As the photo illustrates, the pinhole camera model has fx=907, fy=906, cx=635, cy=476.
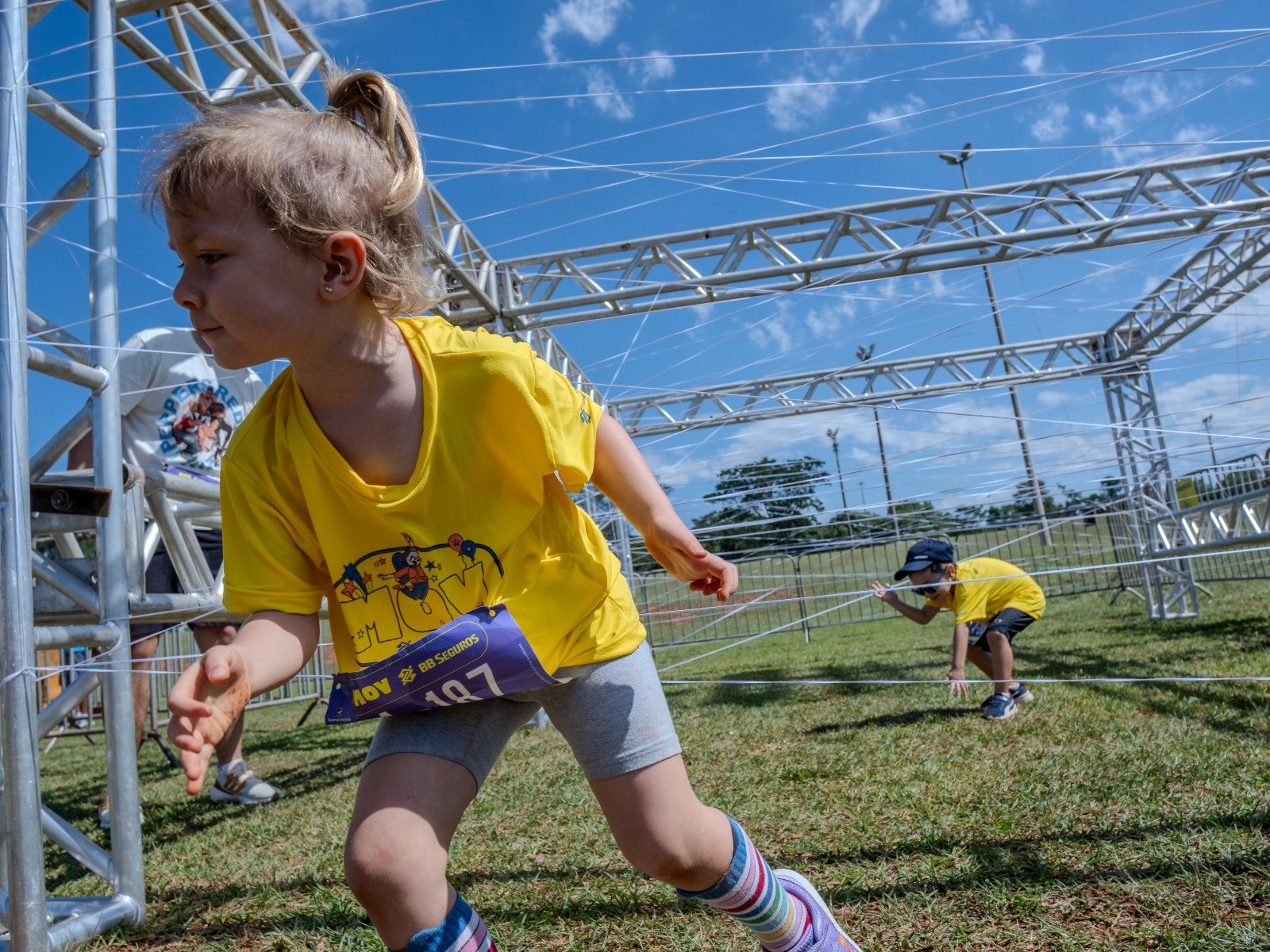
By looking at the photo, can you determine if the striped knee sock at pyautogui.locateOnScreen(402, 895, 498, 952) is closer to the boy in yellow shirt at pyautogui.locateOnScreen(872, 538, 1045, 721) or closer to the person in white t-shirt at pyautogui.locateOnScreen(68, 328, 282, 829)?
the person in white t-shirt at pyautogui.locateOnScreen(68, 328, 282, 829)

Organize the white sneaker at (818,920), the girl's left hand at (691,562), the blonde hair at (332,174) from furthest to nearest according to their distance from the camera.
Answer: the white sneaker at (818,920) → the girl's left hand at (691,562) → the blonde hair at (332,174)

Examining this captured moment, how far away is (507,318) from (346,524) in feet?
19.7

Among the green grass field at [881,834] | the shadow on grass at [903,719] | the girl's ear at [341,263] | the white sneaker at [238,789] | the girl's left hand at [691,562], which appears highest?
the girl's ear at [341,263]

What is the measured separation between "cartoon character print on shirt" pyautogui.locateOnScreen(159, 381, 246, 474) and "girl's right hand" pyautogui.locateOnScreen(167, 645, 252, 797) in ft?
9.00

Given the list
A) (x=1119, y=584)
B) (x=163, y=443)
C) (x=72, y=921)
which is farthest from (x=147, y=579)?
(x=1119, y=584)

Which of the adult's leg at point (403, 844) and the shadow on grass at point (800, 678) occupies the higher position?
the adult's leg at point (403, 844)

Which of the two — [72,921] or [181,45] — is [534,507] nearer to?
[72,921]

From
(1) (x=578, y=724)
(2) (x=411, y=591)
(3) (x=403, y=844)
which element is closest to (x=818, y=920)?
(1) (x=578, y=724)

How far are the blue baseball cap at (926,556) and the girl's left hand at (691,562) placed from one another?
166 inches

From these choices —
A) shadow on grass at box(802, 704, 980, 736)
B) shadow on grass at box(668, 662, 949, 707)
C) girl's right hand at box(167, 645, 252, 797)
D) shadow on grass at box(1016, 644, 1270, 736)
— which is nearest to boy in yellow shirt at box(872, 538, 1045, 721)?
shadow on grass at box(802, 704, 980, 736)

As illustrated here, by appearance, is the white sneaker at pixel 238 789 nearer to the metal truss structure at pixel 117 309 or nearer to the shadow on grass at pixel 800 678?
the metal truss structure at pixel 117 309

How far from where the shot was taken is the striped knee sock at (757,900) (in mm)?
1466

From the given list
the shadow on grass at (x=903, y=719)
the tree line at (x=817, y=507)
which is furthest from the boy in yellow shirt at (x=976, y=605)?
the tree line at (x=817, y=507)

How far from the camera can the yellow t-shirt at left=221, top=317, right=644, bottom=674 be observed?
1380mm
